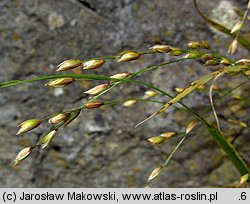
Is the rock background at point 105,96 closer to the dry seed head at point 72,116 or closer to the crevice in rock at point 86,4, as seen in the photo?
the crevice in rock at point 86,4

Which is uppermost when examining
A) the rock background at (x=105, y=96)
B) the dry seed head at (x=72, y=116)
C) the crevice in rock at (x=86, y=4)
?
the dry seed head at (x=72, y=116)

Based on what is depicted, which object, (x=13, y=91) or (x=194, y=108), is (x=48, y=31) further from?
(x=194, y=108)

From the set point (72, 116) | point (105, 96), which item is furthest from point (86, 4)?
point (72, 116)

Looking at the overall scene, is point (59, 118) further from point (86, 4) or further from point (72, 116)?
point (86, 4)

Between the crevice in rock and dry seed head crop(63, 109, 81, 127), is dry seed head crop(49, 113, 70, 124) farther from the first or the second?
the crevice in rock

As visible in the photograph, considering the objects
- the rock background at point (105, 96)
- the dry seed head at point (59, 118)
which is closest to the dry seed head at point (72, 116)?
the dry seed head at point (59, 118)

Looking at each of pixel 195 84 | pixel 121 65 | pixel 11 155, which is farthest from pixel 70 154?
pixel 195 84

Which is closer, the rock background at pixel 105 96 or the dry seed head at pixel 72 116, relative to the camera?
the dry seed head at pixel 72 116

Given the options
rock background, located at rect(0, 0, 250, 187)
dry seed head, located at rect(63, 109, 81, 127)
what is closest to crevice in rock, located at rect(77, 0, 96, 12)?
rock background, located at rect(0, 0, 250, 187)
